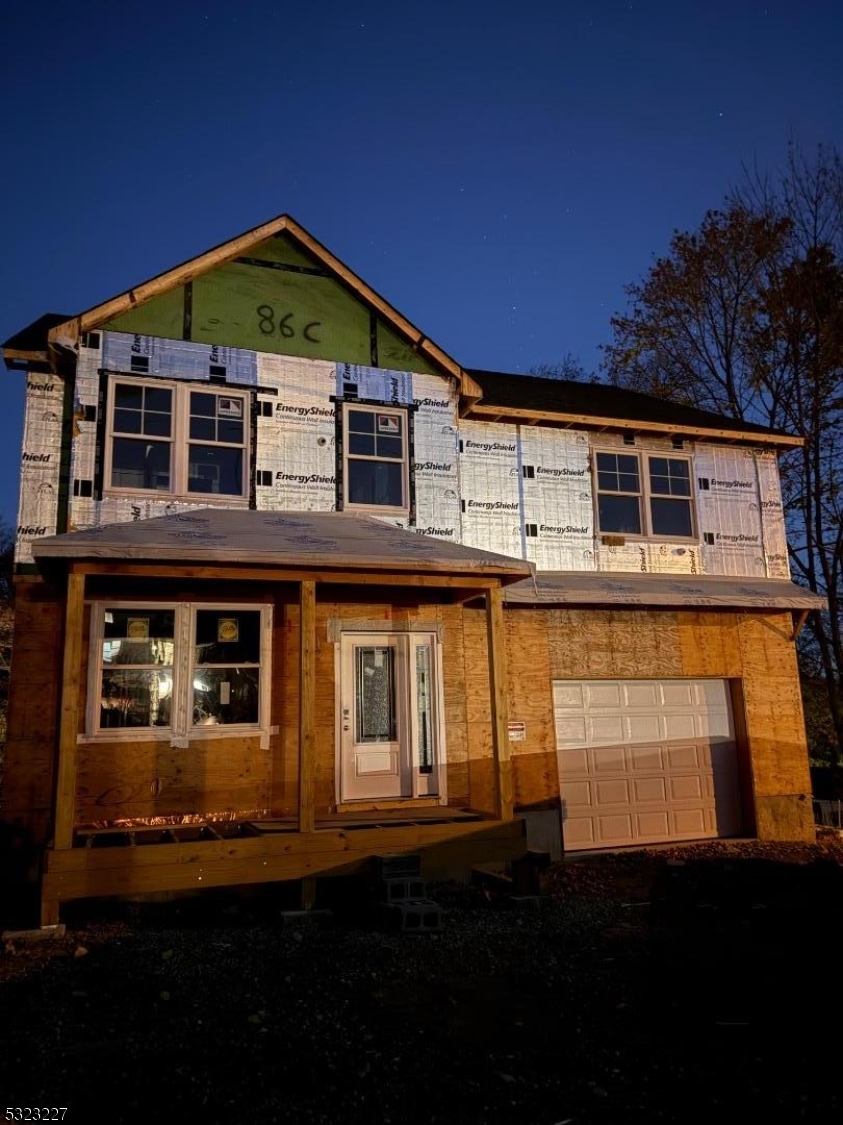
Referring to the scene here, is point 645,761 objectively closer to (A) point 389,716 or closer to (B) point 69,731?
(A) point 389,716

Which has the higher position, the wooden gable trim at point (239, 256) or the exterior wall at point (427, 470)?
the wooden gable trim at point (239, 256)

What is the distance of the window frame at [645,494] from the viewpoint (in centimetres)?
1352

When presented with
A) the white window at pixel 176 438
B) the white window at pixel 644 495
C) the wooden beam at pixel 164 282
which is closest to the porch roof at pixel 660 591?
the white window at pixel 644 495

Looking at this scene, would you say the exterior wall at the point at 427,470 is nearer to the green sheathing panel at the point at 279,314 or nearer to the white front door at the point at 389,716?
the green sheathing panel at the point at 279,314

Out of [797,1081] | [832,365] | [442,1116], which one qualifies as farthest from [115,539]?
[832,365]

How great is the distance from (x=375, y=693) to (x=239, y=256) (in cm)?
635

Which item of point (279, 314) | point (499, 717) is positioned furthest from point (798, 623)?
point (279, 314)

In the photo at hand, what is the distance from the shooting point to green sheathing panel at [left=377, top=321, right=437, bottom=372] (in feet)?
41.0

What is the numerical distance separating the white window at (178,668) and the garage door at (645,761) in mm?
4653

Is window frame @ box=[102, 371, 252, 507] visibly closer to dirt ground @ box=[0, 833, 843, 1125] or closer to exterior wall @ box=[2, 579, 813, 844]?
exterior wall @ box=[2, 579, 813, 844]

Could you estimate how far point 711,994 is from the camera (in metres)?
6.16

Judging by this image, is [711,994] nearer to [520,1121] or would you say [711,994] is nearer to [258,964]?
[520,1121]

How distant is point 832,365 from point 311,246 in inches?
600

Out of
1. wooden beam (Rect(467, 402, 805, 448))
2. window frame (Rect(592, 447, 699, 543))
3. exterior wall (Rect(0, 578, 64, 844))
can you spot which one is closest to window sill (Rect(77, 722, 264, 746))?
exterior wall (Rect(0, 578, 64, 844))
